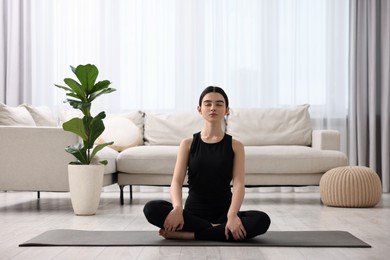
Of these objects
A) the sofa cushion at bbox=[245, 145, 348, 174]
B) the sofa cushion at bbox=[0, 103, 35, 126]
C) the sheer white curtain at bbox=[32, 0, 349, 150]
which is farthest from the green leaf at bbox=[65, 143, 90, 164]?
the sheer white curtain at bbox=[32, 0, 349, 150]

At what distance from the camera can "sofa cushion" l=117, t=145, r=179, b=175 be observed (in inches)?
203

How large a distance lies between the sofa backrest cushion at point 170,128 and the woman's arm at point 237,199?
274 centimetres

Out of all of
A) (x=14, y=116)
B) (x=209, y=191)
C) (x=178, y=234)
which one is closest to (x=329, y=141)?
(x=14, y=116)

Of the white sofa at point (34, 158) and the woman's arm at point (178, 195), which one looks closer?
the woman's arm at point (178, 195)

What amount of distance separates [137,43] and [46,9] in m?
0.96

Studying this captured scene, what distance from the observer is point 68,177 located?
14.8ft

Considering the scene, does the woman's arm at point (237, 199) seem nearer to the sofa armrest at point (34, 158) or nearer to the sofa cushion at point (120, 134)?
the sofa armrest at point (34, 158)

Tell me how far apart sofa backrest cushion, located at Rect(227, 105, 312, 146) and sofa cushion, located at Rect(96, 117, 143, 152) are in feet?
2.59

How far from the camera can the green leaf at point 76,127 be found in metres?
4.32

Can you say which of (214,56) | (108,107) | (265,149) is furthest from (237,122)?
(108,107)

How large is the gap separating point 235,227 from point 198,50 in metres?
4.01

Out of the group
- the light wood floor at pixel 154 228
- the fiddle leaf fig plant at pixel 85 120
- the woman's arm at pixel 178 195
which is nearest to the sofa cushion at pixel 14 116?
the light wood floor at pixel 154 228

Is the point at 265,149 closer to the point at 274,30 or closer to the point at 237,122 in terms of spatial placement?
the point at 237,122

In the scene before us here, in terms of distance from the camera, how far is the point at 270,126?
5824mm
